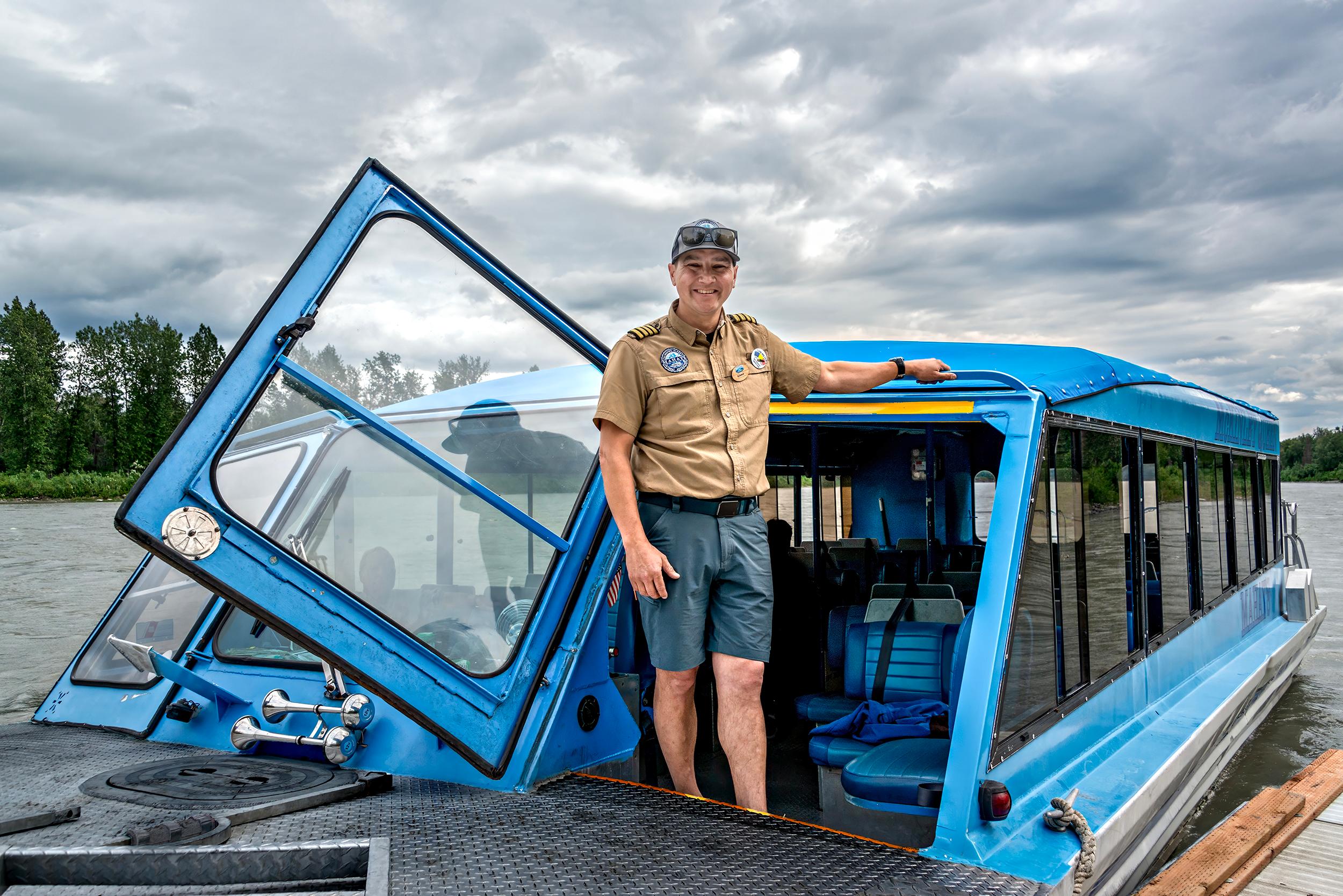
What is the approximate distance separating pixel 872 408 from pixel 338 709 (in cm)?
198

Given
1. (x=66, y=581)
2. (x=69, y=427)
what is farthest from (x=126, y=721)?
(x=69, y=427)

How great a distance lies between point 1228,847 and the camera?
4.41m

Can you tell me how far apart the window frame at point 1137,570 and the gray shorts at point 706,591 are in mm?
685

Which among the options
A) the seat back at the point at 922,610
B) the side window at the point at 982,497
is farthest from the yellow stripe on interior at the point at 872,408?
the side window at the point at 982,497

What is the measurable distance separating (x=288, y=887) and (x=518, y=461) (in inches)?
55.7

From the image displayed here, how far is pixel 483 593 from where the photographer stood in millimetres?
2945

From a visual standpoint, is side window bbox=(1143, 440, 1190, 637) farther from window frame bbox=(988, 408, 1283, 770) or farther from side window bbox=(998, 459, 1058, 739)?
side window bbox=(998, 459, 1058, 739)

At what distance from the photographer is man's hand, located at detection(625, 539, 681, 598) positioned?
262cm

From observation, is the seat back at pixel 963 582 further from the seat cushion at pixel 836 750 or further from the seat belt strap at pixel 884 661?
the seat cushion at pixel 836 750

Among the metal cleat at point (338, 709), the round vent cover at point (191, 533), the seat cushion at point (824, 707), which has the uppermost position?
the round vent cover at point (191, 533)

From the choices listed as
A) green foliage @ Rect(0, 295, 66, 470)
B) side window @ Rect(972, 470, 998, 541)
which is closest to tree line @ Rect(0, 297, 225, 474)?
green foliage @ Rect(0, 295, 66, 470)

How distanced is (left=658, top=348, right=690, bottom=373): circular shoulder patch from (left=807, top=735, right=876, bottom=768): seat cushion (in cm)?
159

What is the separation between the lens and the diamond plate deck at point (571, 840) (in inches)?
82.3

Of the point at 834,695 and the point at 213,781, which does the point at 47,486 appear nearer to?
the point at 834,695
